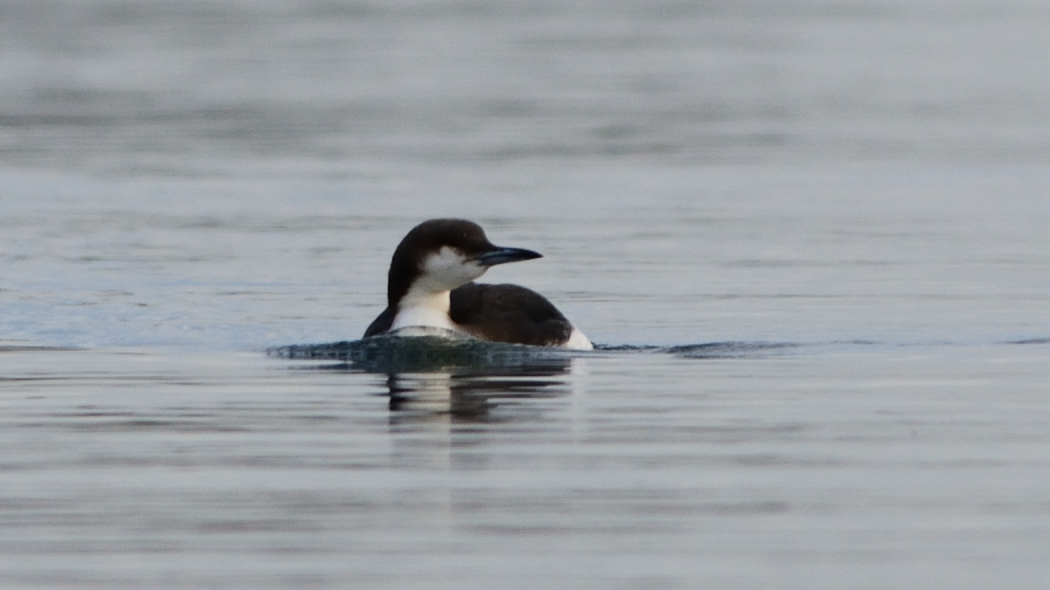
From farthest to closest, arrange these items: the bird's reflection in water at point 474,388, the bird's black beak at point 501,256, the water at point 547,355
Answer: the bird's black beak at point 501,256 → the bird's reflection in water at point 474,388 → the water at point 547,355

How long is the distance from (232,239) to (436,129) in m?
9.89

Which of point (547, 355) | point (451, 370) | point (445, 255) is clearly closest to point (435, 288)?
point (445, 255)

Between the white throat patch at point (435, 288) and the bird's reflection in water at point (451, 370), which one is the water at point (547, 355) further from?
the white throat patch at point (435, 288)

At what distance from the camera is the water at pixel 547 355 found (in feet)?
24.0

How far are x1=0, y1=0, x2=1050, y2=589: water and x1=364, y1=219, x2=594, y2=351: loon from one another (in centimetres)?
37

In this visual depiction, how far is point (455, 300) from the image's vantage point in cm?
1302

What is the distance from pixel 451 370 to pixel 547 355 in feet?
2.37

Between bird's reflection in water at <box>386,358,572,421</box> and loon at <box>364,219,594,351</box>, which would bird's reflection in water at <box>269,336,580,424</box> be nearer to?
bird's reflection in water at <box>386,358,572,421</box>

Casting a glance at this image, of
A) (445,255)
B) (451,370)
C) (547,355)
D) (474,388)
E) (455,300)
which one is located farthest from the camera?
(455,300)

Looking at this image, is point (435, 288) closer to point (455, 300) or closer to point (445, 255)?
point (445, 255)

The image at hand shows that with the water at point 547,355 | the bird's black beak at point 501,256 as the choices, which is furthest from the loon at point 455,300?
the water at point 547,355

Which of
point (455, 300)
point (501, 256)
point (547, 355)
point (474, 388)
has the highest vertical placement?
point (501, 256)

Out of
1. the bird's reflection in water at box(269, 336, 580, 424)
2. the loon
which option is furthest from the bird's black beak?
the bird's reflection in water at box(269, 336, 580, 424)

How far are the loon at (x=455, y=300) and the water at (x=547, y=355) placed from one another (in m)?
0.37
